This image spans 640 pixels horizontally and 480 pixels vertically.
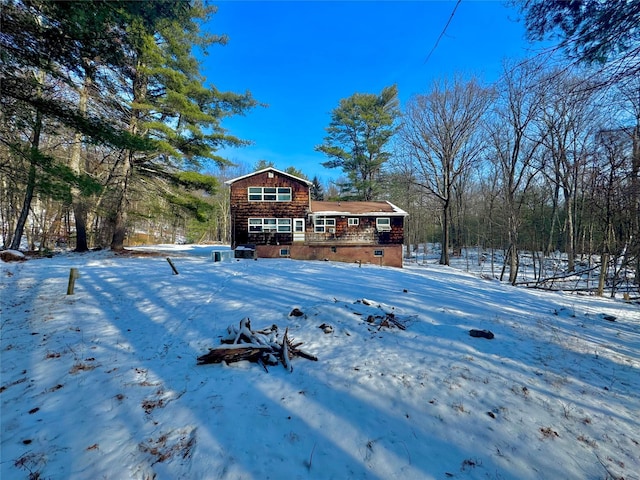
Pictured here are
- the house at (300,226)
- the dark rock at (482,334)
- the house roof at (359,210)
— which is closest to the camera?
the dark rock at (482,334)

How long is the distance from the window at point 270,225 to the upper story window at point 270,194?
4.49 ft

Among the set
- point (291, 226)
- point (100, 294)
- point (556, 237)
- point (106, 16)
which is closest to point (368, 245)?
point (291, 226)

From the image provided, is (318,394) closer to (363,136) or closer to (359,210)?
(359,210)

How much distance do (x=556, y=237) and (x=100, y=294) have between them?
3685cm

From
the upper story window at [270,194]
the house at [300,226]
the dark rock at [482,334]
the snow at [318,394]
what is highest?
the upper story window at [270,194]

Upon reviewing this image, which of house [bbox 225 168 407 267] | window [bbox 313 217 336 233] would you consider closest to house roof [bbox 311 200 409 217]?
house [bbox 225 168 407 267]

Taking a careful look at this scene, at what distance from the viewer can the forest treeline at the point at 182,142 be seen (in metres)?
4.91

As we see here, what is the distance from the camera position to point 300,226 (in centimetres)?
1805

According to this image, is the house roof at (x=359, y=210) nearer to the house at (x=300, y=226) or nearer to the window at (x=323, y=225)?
the house at (x=300, y=226)

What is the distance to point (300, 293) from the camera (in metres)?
7.39

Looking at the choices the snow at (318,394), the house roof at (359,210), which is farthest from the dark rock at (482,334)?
the house roof at (359,210)

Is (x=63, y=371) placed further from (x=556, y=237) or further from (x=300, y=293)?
(x=556, y=237)

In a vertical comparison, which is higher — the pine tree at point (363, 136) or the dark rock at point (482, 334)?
the pine tree at point (363, 136)

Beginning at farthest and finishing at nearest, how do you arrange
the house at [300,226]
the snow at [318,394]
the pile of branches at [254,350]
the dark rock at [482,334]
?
the house at [300,226]
the dark rock at [482,334]
the pile of branches at [254,350]
the snow at [318,394]
